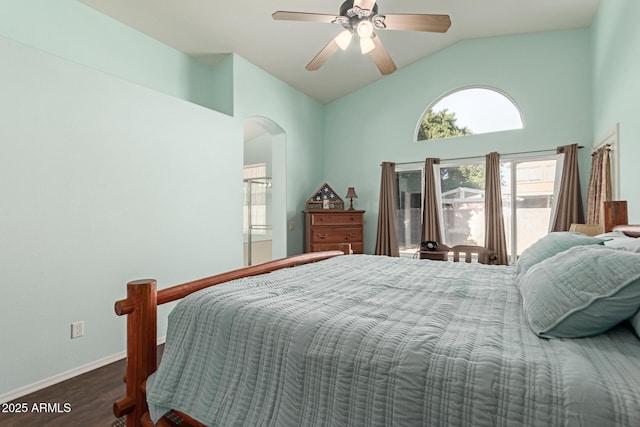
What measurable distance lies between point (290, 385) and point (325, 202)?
3.83 metres

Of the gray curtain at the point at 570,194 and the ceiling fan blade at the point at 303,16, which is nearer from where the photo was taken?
the ceiling fan blade at the point at 303,16

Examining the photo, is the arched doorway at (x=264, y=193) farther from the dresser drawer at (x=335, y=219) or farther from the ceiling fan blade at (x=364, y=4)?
the ceiling fan blade at (x=364, y=4)

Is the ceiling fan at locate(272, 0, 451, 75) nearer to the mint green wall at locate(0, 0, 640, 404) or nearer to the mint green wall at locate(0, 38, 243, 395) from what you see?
the mint green wall at locate(0, 0, 640, 404)

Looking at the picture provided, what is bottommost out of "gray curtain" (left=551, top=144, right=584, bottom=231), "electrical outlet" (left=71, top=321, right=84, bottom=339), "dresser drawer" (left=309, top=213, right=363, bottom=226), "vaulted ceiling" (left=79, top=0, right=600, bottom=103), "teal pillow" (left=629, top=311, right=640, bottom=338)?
"electrical outlet" (left=71, top=321, right=84, bottom=339)

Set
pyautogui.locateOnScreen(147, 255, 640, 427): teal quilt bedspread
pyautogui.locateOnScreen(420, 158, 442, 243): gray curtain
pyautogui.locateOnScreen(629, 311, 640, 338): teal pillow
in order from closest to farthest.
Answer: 1. pyautogui.locateOnScreen(147, 255, 640, 427): teal quilt bedspread
2. pyautogui.locateOnScreen(629, 311, 640, 338): teal pillow
3. pyautogui.locateOnScreen(420, 158, 442, 243): gray curtain

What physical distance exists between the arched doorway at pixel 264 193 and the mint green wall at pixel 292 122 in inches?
2.6

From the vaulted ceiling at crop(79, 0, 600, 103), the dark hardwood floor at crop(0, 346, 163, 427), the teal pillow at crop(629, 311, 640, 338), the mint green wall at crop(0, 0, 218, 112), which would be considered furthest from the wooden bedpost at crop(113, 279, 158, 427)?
the vaulted ceiling at crop(79, 0, 600, 103)

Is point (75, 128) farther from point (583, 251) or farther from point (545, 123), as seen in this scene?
point (545, 123)

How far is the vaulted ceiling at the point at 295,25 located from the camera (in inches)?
119

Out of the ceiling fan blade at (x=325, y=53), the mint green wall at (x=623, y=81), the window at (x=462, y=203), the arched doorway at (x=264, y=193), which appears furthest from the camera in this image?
the arched doorway at (x=264, y=193)

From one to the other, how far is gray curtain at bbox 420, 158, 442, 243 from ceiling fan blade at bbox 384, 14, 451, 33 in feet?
7.57

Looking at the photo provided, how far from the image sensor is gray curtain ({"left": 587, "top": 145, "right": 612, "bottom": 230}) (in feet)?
9.62

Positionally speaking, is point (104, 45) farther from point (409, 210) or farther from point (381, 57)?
point (409, 210)

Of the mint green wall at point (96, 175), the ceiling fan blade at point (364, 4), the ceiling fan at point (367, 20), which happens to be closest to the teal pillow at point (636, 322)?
the ceiling fan at point (367, 20)
